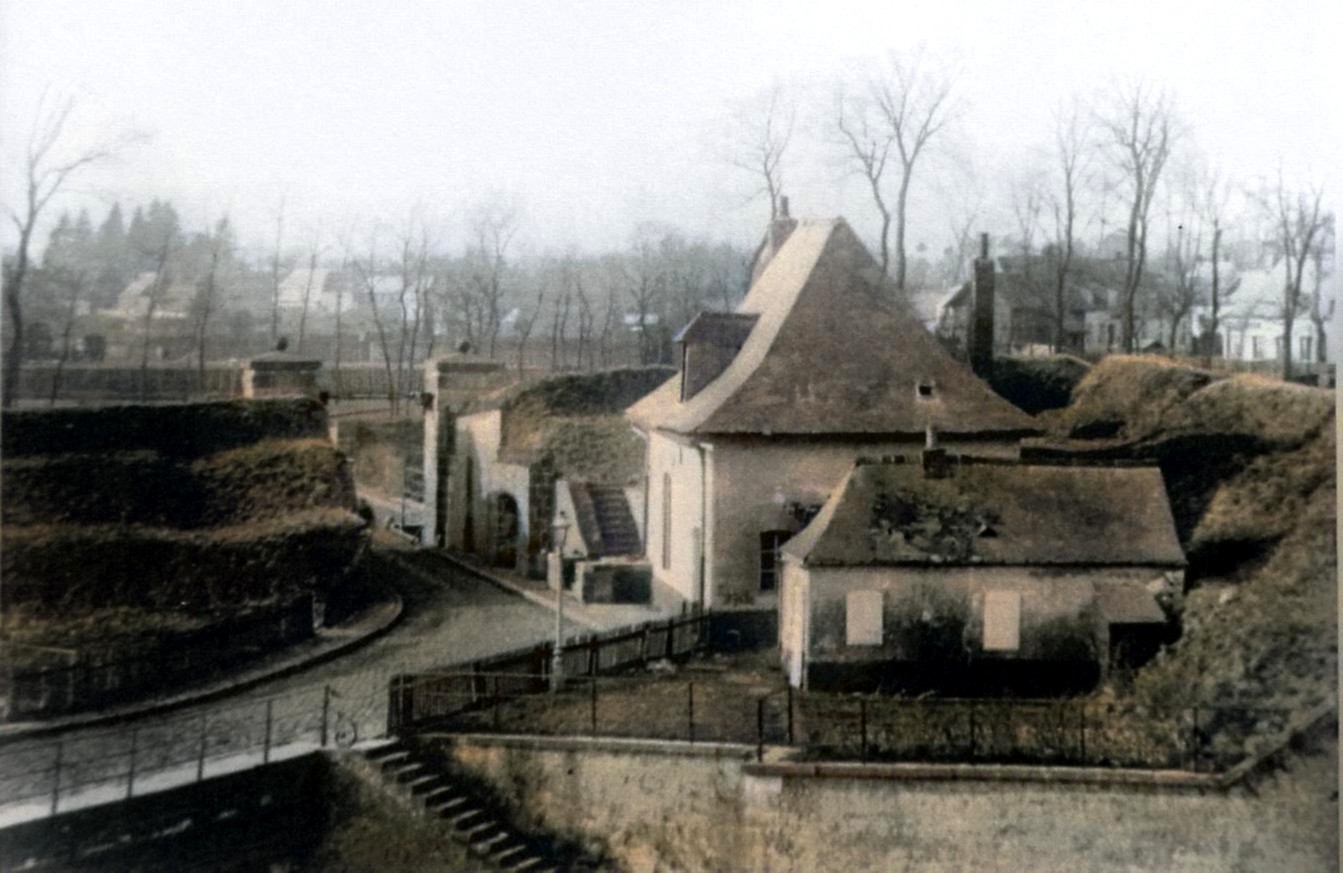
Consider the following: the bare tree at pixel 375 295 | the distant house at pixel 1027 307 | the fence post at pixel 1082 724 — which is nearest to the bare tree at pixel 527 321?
the bare tree at pixel 375 295

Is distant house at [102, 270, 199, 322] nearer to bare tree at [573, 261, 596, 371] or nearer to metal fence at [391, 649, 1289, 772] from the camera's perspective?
bare tree at [573, 261, 596, 371]

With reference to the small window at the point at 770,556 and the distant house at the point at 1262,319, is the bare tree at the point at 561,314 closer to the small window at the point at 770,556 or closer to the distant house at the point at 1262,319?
the small window at the point at 770,556

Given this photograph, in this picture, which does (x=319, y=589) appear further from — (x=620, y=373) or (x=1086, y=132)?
(x=1086, y=132)

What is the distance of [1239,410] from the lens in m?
8.06

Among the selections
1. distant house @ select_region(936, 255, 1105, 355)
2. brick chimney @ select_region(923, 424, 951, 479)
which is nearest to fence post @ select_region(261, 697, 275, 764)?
brick chimney @ select_region(923, 424, 951, 479)

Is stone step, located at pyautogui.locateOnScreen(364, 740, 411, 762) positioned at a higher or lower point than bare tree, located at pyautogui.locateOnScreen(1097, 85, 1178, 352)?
lower

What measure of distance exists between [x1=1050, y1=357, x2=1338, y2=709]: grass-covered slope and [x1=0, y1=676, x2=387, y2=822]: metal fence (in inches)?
217

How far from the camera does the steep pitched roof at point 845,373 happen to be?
8727mm

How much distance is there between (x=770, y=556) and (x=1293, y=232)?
4.43 meters

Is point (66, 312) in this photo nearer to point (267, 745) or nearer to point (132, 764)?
point (132, 764)

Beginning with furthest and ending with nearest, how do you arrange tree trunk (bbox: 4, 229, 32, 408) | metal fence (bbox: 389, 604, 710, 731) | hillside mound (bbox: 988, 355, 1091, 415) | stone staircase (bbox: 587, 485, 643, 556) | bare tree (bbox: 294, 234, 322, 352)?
stone staircase (bbox: 587, 485, 643, 556), hillside mound (bbox: 988, 355, 1091, 415), metal fence (bbox: 389, 604, 710, 731), bare tree (bbox: 294, 234, 322, 352), tree trunk (bbox: 4, 229, 32, 408)

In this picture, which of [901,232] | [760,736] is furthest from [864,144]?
[760,736]

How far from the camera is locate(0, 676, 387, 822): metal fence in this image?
607 cm

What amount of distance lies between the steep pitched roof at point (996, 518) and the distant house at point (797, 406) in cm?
37
